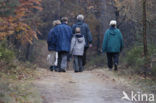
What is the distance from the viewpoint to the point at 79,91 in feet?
27.6

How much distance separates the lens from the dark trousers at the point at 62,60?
13.7 meters

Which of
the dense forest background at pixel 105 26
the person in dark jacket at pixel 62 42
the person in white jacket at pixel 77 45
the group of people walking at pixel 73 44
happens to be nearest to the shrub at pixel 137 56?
the dense forest background at pixel 105 26

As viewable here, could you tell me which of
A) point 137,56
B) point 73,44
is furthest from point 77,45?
point 137,56

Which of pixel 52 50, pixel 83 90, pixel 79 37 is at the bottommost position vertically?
pixel 83 90

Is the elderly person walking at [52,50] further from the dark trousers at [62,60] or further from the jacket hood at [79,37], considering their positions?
the jacket hood at [79,37]

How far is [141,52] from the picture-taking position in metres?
13.5

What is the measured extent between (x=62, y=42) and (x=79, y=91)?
5427 millimetres

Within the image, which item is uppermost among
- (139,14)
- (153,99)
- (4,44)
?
(139,14)

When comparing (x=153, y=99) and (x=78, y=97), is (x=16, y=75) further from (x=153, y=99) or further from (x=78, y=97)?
(x=153, y=99)

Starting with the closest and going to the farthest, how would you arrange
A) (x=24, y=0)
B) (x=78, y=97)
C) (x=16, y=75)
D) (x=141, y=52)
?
(x=78, y=97), (x=16, y=75), (x=24, y=0), (x=141, y=52)

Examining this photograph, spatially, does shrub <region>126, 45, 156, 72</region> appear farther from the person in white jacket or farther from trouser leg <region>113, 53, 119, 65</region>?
the person in white jacket

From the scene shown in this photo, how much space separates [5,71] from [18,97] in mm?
3399

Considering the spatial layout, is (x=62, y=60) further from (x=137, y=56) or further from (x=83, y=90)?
(x=83, y=90)

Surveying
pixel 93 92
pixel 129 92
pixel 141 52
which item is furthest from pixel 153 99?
pixel 141 52
